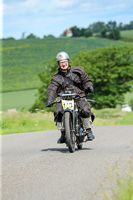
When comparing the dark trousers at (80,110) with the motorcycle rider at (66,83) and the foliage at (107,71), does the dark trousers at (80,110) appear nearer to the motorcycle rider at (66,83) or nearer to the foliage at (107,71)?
the motorcycle rider at (66,83)

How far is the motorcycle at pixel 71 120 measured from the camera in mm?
8289

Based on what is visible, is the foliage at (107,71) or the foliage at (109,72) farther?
the foliage at (109,72)

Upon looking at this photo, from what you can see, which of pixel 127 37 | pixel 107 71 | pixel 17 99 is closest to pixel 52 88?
pixel 107 71

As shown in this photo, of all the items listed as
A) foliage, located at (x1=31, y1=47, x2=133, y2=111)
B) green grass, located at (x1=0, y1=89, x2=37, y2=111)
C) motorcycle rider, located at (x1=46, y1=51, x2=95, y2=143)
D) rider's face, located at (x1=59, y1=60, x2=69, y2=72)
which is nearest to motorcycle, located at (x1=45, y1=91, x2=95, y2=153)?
motorcycle rider, located at (x1=46, y1=51, x2=95, y2=143)

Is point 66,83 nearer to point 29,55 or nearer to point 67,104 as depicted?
point 67,104

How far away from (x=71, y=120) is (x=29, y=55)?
93.0m

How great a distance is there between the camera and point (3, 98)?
77938 mm

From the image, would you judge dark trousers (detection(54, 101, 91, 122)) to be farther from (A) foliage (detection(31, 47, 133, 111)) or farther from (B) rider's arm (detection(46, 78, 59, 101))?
(A) foliage (detection(31, 47, 133, 111))

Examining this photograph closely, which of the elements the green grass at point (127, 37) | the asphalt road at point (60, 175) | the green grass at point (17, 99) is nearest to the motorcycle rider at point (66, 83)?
the asphalt road at point (60, 175)

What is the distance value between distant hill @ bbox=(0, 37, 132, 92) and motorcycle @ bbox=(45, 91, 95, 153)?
74229mm

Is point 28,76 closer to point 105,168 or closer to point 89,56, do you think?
point 89,56

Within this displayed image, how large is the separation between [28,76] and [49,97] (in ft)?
262

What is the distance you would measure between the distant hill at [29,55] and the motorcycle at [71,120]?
7423cm

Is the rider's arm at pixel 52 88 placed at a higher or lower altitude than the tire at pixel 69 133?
higher
